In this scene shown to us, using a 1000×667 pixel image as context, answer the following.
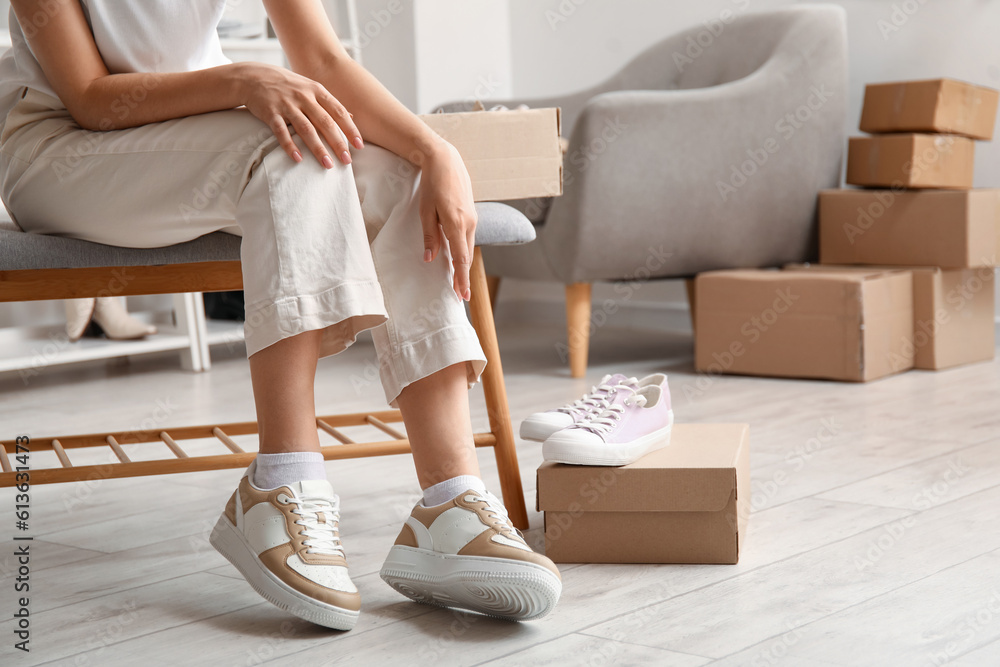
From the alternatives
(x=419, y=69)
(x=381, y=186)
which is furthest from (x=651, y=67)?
(x=381, y=186)

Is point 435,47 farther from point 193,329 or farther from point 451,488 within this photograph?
point 451,488

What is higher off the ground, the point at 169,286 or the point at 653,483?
the point at 169,286

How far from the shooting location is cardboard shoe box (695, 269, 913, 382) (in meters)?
2.05

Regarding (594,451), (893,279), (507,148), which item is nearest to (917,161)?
(893,279)

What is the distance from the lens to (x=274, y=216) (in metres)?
0.84

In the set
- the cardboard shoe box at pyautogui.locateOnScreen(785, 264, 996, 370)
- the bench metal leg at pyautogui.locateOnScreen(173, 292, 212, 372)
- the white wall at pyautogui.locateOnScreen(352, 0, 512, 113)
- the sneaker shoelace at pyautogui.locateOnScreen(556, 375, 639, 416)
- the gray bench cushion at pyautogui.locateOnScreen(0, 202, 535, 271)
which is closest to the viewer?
the gray bench cushion at pyautogui.locateOnScreen(0, 202, 535, 271)

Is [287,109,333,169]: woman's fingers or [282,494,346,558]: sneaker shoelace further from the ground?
[287,109,333,169]: woman's fingers

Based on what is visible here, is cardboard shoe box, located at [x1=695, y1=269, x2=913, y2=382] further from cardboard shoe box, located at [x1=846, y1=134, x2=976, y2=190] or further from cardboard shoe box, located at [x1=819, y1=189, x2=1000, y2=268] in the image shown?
cardboard shoe box, located at [x1=846, y1=134, x2=976, y2=190]

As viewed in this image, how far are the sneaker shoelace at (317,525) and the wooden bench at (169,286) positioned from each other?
8.2 inches

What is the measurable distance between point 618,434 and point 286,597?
0.35m

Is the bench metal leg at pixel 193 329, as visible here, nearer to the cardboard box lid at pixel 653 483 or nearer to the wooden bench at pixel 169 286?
the wooden bench at pixel 169 286

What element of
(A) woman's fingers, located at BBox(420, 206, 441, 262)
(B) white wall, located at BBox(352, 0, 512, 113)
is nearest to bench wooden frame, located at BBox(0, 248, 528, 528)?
(A) woman's fingers, located at BBox(420, 206, 441, 262)

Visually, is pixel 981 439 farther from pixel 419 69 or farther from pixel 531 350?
pixel 419 69

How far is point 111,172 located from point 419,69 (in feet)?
7.53
